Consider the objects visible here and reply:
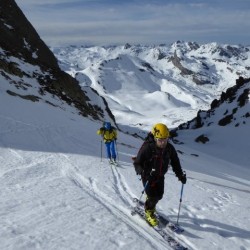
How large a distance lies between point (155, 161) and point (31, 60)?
63255mm

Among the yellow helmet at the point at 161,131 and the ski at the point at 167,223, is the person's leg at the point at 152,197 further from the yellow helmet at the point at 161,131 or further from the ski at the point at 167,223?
the yellow helmet at the point at 161,131

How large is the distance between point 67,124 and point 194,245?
26.5m

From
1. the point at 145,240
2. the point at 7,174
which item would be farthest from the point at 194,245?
the point at 7,174

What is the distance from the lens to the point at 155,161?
9.76 metres

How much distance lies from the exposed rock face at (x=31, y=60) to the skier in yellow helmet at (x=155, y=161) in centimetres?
3792

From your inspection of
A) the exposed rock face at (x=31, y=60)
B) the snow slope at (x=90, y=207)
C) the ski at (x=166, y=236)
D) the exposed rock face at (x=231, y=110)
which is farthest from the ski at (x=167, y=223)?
the exposed rock face at (x=231, y=110)

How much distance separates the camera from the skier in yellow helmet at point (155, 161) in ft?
31.0

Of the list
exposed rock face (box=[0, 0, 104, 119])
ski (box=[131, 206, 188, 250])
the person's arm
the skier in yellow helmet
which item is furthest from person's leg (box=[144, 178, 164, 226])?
exposed rock face (box=[0, 0, 104, 119])

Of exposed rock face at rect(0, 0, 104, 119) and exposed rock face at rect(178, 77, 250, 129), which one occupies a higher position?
exposed rock face at rect(0, 0, 104, 119)

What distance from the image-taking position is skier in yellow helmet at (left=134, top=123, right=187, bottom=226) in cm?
945

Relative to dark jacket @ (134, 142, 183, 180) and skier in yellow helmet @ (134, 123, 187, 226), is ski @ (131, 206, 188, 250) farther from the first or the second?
dark jacket @ (134, 142, 183, 180)

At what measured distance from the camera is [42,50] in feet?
262

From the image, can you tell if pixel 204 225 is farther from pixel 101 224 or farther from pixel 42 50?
pixel 42 50

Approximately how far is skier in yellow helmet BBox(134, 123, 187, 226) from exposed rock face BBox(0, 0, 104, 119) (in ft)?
124
